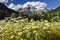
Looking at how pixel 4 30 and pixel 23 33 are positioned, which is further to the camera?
pixel 4 30

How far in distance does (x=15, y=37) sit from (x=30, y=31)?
2.55ft

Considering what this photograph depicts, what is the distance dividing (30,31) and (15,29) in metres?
0.92

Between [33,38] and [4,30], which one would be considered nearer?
[33,38]

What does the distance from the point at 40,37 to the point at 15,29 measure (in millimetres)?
1553

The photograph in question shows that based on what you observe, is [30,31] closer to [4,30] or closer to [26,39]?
[26,39]

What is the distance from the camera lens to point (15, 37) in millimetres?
9000

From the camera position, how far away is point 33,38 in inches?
345

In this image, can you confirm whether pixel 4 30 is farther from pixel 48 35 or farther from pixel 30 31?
pixel 48 35

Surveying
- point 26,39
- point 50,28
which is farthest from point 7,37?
point 50,28

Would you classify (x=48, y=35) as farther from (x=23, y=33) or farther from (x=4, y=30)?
(x=4, y=30)

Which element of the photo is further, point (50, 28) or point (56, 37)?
point (50, 28)

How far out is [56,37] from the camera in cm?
905

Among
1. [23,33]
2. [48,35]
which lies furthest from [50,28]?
[23,33]

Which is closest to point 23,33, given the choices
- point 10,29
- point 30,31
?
point 30,31
